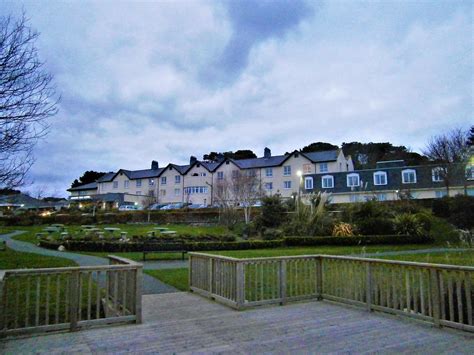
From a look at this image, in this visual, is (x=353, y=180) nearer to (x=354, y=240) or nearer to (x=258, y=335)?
(x=354, y=240)

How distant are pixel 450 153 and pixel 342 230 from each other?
2004 cm

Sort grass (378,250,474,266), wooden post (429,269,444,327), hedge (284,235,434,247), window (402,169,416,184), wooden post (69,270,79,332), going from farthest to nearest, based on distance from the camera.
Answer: window (402,169,416,184) < hedge (284,235,434,247) < grass (378,250,474,266) < wooden post (429,269,444,327) < wooden post (69,270,79,332)

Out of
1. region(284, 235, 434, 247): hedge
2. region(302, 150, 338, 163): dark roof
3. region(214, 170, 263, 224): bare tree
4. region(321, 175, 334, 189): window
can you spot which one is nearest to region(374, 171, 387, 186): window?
region(321, 175, 334, 189): window

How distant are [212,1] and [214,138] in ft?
212

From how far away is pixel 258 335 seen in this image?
191 inches

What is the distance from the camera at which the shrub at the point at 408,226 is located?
812 inches

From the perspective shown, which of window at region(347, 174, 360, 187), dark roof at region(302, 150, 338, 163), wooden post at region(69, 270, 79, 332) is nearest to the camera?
wooden post at region(69, 270, 79, 332)

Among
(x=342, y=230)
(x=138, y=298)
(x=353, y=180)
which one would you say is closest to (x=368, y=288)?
(x=138, y=298)

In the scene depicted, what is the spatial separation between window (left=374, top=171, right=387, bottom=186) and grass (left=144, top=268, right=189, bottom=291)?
3069cm

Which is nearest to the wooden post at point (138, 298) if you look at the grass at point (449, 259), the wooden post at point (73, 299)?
the wooden post at point (73, 299)

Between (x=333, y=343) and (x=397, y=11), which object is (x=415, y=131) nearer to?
(x=397, y=11)

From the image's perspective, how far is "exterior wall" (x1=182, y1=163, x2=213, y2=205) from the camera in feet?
177

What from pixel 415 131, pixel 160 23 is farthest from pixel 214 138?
pixel 160 23

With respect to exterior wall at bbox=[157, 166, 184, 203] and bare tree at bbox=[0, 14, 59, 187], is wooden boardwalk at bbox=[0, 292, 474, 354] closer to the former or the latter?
bare tree at bbox=[0, 14, 59, 187]
